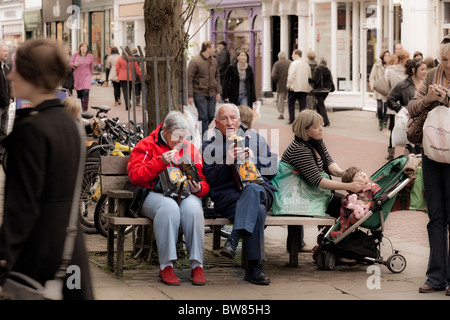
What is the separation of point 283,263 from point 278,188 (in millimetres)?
697

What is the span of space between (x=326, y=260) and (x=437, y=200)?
1215mm

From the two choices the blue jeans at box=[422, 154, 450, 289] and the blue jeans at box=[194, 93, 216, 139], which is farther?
the blue jeans at box=[194, 93, 216, 139]

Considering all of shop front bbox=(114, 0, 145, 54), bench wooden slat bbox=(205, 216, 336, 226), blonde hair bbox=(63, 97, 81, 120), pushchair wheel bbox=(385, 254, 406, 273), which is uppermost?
shop front bbox=(114, 0, 145, 54)

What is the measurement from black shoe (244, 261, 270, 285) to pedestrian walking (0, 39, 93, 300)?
326 cm

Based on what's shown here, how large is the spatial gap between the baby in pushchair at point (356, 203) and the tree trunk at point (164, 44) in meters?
1.74

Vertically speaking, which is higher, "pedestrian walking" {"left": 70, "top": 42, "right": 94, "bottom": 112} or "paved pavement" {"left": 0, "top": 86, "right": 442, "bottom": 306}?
"pedestrian walking" {"left": 70, "top": 42, "right": 94, "bottom": 112}

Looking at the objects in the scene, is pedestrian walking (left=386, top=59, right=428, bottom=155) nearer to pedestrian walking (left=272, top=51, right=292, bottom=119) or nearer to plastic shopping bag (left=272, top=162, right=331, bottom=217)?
plastic shopping bag (left=272, top=162, right=331, bottom=217)

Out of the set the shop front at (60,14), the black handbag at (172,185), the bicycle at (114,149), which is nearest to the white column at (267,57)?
the bicycle at (114,149)

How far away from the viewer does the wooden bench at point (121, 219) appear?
7.00 meters

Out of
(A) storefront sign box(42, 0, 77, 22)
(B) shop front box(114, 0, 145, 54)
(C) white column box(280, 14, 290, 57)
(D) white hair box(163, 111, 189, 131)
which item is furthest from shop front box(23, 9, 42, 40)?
(D) white hair box(163, 111, 189, 131)

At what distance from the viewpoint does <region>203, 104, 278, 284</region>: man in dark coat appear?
6.94 m

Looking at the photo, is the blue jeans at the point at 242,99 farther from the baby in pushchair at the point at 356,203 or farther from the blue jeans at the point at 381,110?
the baby in pushchair at the point at 356,203
